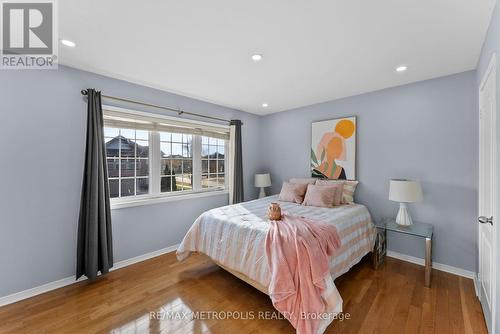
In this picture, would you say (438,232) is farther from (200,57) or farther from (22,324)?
(22,324)

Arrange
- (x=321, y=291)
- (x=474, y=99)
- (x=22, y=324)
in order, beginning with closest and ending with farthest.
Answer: (x=321, y=291)
(x=22, y=324)
(x=474, y=99)

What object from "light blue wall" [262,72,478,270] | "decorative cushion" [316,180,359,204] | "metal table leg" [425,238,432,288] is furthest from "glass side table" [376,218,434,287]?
"decorative cushion" [316,180,359,204]

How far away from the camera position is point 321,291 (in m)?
1.68

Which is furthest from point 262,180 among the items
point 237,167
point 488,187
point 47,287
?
point 47,287

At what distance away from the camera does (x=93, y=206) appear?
2.38m

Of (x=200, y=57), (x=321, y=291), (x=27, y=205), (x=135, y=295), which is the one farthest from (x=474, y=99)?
(x=27, y=205)

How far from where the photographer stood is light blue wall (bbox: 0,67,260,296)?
204 cm

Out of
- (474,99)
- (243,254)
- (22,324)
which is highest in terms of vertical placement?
(474,99)

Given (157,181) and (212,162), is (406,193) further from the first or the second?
(157,181)

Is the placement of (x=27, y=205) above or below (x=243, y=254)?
above

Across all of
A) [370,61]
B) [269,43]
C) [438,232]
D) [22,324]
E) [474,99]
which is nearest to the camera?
[22,324]

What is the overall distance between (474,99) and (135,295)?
434 centimetres

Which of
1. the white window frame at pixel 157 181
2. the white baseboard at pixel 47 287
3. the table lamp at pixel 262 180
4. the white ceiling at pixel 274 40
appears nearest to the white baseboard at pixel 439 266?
the table lamp at pixel 262 180

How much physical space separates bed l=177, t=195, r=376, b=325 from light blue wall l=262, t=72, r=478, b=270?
60cm
